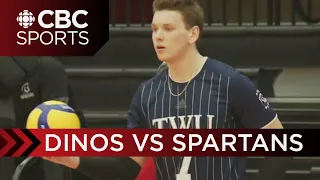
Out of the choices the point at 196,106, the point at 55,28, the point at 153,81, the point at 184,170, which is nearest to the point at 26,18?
the point at 55,28

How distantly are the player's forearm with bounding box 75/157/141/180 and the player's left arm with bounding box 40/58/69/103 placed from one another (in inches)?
11.8

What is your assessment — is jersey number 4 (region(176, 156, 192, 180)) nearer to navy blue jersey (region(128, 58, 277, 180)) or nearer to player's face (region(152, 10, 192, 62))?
navy blue jersey (region(128, 58, 277, 180))

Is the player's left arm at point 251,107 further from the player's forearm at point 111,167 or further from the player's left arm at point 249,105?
the player's forearm at point 111,167

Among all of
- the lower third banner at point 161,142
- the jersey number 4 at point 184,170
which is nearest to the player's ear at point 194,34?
the lower third banner at point 161,142

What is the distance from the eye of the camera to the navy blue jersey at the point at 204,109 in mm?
3178

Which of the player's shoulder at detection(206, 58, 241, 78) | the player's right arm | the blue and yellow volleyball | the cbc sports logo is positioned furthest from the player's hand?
the player's shoulder at detection(206, 58, 241, 78)

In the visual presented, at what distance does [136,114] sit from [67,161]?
38cm

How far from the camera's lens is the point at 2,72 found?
3.29m

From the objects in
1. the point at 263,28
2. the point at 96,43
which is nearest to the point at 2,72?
the point at 96,43

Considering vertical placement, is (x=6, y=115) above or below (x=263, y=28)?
below

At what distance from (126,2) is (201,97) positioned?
54 cm

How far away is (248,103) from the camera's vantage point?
318 cm

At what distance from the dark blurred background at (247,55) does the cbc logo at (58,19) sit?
15 centimetres

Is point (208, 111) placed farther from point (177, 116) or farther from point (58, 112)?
point (58, 112)
